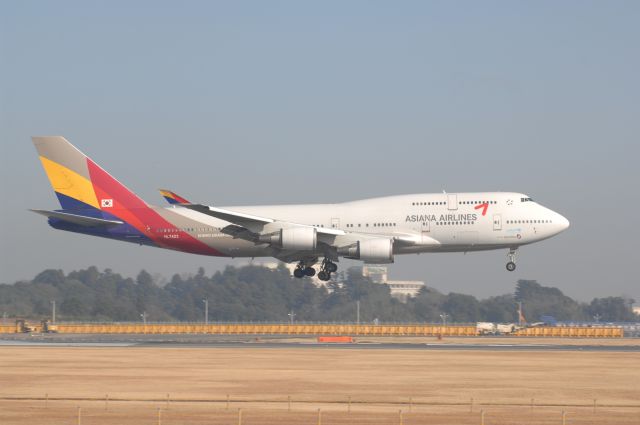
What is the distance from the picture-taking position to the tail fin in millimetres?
77062

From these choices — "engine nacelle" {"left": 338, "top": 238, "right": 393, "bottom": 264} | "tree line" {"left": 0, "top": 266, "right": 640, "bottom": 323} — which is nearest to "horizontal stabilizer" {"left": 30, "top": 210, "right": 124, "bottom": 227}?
"engine nacelle" {"left": 338, "top": 238, "right": 393, "bottom": 264}

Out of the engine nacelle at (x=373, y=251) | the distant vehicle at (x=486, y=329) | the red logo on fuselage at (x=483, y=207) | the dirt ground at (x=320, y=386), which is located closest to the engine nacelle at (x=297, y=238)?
the engine nacelle at (x=373, y=251)

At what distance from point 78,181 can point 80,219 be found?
5112 millimetres

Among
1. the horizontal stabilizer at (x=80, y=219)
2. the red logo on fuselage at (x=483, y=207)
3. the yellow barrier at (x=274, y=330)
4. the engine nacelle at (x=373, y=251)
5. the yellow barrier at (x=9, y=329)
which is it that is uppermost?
the red logo on fuselage at (x=483, y=207)

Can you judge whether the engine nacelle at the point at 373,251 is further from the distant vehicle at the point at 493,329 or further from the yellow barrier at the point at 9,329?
the yellow barrier at the point at 9,329

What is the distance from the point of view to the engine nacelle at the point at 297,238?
71500 mm

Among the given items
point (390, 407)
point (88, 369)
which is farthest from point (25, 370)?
point (390, 407)

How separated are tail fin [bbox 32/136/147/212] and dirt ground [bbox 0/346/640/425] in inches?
561

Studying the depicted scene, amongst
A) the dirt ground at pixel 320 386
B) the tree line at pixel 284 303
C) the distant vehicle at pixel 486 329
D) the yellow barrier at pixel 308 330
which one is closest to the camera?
the dirt ground at pixel 320 386

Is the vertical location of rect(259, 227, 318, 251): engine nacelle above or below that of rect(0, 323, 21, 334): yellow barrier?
above

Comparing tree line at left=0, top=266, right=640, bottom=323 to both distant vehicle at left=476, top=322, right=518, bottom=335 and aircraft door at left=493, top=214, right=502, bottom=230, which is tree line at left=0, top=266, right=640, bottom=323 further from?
aircraft door at left=493, top=214, right=502, bottom=230

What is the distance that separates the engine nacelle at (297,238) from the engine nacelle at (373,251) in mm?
2747

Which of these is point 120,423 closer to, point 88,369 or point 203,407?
point 203,407

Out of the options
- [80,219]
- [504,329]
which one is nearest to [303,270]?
[80,219]
